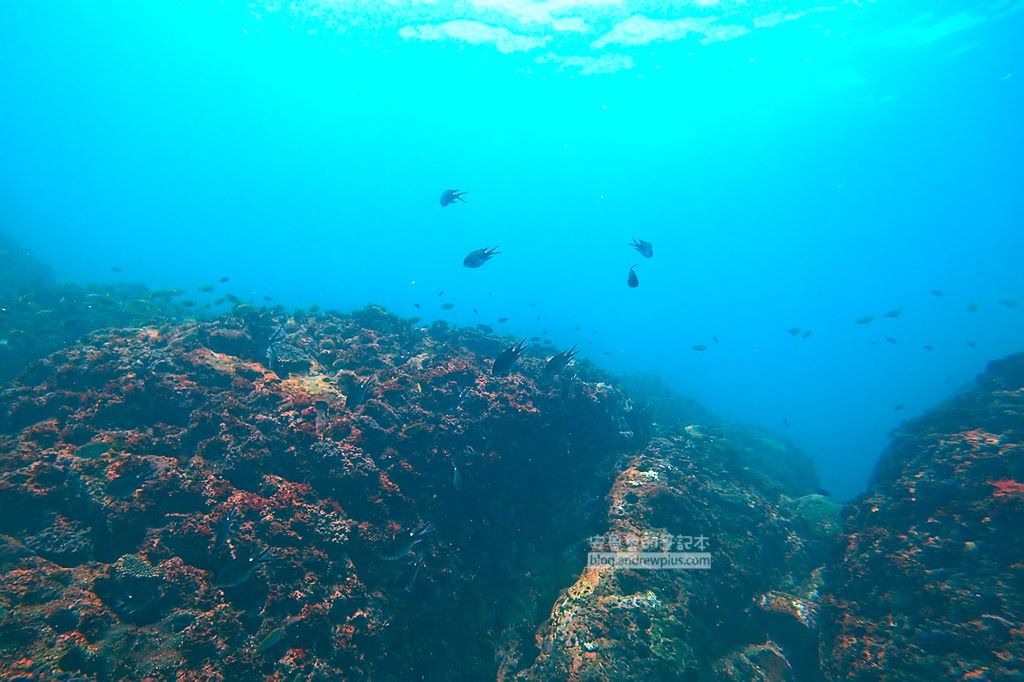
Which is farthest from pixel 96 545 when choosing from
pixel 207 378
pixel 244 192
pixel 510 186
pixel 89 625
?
pixel 244 192

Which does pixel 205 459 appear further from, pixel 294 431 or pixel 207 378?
pixel 207 378

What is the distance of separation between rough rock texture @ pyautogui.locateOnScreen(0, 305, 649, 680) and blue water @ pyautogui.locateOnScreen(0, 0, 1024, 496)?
11610 millimetres

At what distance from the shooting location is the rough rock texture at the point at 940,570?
19.0ft

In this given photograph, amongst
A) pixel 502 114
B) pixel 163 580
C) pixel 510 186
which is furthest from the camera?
pixel 510 186

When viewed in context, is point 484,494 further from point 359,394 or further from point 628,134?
point 628,134

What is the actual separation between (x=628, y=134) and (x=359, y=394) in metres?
58.8

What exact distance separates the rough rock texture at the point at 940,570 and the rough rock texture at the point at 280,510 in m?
4.60

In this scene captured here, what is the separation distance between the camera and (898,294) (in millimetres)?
154750

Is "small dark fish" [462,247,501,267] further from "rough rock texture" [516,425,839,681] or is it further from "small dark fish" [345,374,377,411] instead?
"rough rock texture" [516,425,839,681]

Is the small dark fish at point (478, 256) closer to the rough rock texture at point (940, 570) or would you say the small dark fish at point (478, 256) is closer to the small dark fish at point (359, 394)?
the small dark fish at point (359, 394)

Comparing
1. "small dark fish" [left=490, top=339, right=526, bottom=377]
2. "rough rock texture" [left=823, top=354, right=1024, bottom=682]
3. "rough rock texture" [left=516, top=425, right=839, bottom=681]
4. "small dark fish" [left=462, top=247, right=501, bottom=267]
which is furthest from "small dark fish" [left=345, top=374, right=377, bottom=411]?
"rough rock texture" [left=823, top=354, right=1024, bottom=682]

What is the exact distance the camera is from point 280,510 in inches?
227

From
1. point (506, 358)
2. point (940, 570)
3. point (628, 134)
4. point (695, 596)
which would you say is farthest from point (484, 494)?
point (628, 134)

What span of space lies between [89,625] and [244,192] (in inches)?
7816
